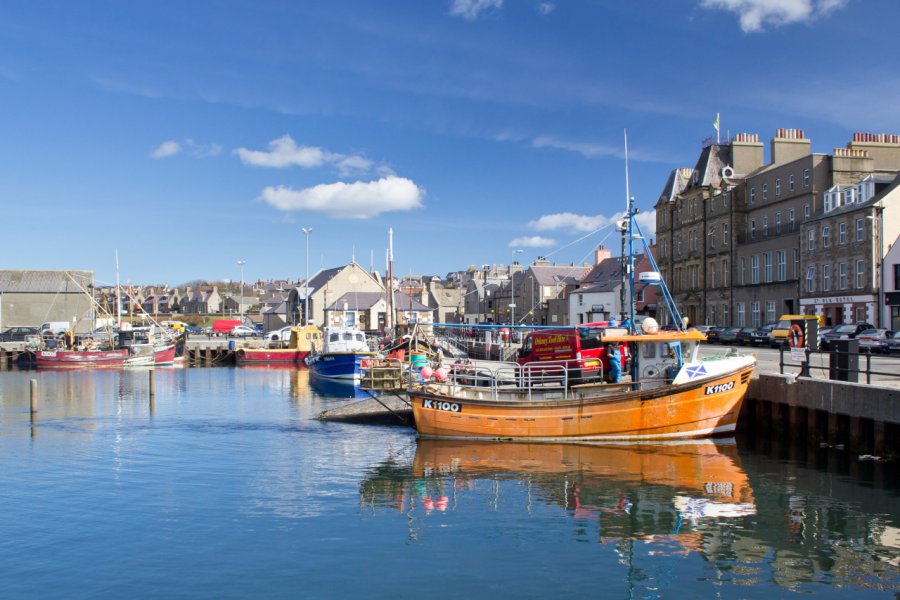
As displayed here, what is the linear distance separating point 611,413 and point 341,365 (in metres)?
24.8

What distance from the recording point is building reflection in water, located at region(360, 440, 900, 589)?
41.6ft

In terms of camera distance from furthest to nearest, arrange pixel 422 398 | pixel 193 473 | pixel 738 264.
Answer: pixel 738 264 → pixel 422 398 → pixel 193 473

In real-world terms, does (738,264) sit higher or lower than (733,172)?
lower

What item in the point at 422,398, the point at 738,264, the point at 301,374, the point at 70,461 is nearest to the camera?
the point at 70,461

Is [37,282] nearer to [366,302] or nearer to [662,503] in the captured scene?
[366,302]

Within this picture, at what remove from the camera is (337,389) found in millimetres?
43688

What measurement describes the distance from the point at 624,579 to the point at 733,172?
202 ft

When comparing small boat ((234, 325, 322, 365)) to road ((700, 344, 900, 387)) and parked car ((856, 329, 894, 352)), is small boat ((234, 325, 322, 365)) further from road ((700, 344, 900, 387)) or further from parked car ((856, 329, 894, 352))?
parked car ((856, 329, 894, 352))

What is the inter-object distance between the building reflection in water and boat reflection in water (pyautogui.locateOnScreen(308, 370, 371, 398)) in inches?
768

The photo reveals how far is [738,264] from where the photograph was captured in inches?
2494

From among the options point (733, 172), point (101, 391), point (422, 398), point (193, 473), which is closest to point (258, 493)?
point (193, 473)

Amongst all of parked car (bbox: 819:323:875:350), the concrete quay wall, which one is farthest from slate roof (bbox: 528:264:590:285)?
the concrete quay wall

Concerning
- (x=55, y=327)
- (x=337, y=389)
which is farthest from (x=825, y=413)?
(x=55, y=327)

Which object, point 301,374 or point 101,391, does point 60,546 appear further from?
point 301,374
